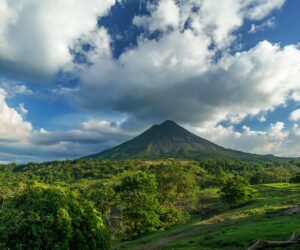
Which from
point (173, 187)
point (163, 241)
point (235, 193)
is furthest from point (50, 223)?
point (235, 193)

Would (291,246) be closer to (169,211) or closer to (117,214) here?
(169,211)

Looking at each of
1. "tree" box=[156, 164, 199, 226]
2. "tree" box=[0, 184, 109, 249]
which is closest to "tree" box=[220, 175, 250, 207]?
"tree" box=[156, 164, 199, 226]

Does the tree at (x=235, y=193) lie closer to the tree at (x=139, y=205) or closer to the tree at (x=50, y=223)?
the tree at (x=139, y=205)

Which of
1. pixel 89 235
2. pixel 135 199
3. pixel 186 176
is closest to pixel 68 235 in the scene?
pixel 89 235

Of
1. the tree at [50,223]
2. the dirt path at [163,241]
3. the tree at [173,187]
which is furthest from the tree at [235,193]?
the tree at [50,223]

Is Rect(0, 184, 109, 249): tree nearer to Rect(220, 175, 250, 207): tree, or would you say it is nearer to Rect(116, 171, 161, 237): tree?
Rect(116, 171, 161, 237): tree
